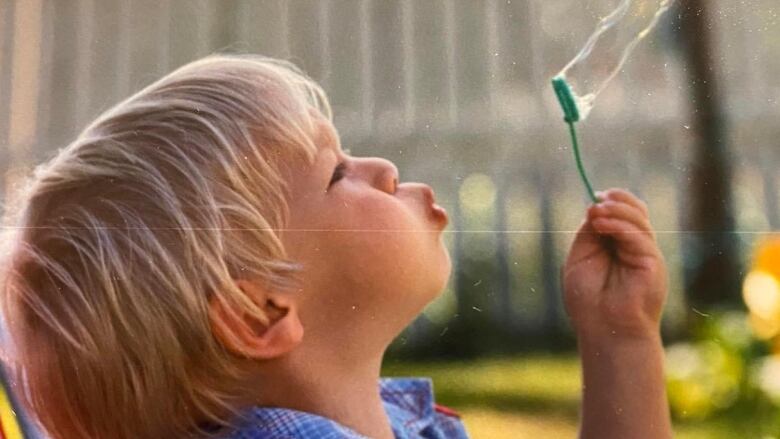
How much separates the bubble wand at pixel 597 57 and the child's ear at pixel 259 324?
0.38 m

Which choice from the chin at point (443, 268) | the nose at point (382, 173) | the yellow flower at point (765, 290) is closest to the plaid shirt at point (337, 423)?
the chin at point (443, 268)

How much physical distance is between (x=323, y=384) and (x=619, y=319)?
0.36 meters

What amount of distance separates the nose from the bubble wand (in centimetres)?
21

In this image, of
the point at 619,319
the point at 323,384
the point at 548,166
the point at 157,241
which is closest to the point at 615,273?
the point at 619,319

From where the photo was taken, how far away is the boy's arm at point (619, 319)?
996mm

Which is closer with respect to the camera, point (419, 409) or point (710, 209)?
point (710, 209)

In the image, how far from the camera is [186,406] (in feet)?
Answer: 3.48

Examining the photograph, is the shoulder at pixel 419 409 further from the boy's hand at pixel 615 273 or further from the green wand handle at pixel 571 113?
the green wand handle at pixel 571 113

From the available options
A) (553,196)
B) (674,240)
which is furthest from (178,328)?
(674,240)

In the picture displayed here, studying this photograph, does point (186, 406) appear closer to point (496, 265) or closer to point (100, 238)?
point (100, 238)

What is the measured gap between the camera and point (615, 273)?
3.43 feet

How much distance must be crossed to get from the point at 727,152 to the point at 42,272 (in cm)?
83

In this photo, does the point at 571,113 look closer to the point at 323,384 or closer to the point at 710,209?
the point at 710,209

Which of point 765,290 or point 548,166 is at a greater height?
point 548,166
